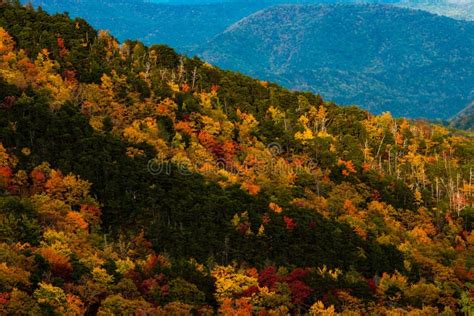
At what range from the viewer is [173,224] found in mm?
145625

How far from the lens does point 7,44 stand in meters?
191

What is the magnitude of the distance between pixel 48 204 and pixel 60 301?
35952 millimetres

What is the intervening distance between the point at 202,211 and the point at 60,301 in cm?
5757

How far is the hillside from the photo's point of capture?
109m

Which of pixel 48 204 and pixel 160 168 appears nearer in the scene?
pixel 48 204

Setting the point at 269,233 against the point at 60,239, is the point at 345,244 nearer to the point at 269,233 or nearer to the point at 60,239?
the point at 269,233

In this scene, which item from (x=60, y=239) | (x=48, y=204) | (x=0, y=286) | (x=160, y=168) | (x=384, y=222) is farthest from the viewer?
(x=384, y=222)

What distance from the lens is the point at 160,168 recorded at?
160375 millimetres

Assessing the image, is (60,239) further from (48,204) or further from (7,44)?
(7,44)

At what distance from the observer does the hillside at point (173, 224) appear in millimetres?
109250

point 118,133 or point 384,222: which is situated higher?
point 118,133

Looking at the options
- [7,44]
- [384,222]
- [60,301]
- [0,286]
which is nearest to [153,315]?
[60,301]

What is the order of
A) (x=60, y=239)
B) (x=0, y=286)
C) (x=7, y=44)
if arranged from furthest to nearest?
(x=7, y=44) → (x=60, y=239) → (x=0, y=286)

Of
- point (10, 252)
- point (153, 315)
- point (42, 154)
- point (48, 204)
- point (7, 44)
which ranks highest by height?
point (7, 44)
